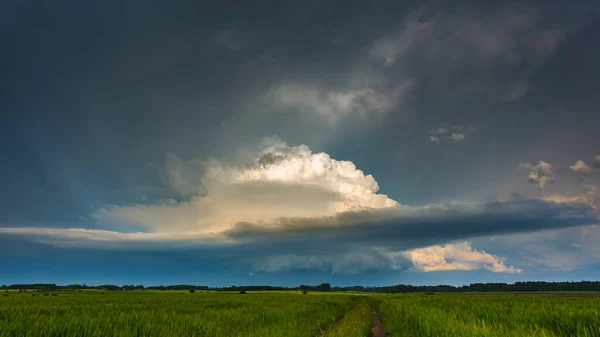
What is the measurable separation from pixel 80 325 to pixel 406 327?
1688cm

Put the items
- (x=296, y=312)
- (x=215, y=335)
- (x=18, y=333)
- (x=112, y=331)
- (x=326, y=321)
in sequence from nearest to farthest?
(x=18, y=333)
(x=112, y=331)
(x=215, y=335)
(x=296, y=312)
(x=326, y=321)

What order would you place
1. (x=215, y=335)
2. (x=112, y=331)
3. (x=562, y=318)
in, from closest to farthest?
(x=112, y=331)
(x=562, y=318)
(x=215, y=335)

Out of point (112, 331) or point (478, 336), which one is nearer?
point (478, 336)

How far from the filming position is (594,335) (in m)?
9.35

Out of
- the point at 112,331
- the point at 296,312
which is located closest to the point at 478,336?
Answer: the point at 112,331

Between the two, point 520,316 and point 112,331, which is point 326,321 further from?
point 112,331

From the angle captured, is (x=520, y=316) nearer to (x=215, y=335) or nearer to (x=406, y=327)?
(x=406, y=327)

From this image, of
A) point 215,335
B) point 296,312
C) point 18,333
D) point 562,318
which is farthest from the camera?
point 296,312

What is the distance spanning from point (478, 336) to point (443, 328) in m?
3.25

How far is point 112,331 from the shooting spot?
10695mm

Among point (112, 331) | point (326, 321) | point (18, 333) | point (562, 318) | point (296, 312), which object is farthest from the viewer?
point (326, 321)

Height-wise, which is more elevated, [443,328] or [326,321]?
[443,328]

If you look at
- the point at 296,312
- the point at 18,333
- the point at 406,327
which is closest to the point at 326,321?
the point at 296,312

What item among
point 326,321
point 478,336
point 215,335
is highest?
point 478,336
